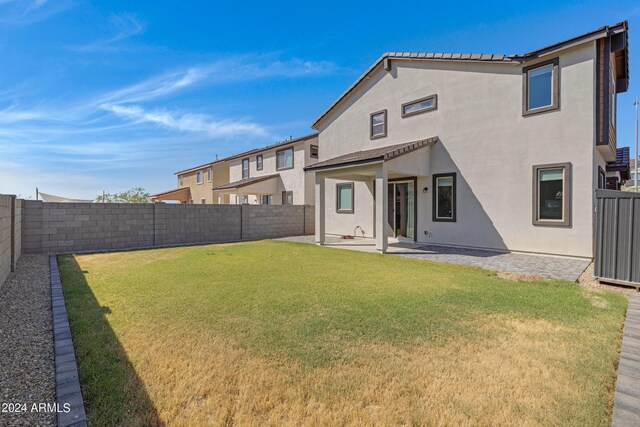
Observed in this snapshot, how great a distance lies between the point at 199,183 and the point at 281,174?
1643cm

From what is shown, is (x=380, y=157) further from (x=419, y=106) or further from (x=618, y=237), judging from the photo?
(x=618, y=237)

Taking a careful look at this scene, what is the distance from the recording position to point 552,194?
10852 mm

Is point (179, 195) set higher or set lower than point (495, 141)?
lower

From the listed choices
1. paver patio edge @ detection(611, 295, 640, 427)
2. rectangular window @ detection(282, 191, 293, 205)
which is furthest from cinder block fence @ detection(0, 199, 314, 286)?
paver patio edge @ detection(611, 295, 640, 427)

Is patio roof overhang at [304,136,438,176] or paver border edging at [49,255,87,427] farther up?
patio roof overhang at [304,136,438,176]

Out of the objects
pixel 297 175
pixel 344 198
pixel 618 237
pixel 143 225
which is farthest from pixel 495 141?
pixel 143 225

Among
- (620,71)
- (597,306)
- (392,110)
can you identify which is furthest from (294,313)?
(620,71)

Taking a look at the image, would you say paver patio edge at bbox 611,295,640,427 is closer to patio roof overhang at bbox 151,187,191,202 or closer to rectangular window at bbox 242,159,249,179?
rectangular window at bbox 242,159,249,179

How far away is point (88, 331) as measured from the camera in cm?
448

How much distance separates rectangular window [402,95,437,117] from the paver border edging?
14332mm

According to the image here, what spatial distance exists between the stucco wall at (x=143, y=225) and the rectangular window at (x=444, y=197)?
9256 millimetres

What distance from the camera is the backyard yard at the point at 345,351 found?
2.81 metres

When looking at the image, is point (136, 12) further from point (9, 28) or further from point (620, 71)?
point (620, 71)

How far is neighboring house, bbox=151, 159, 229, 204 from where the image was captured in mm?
33594
